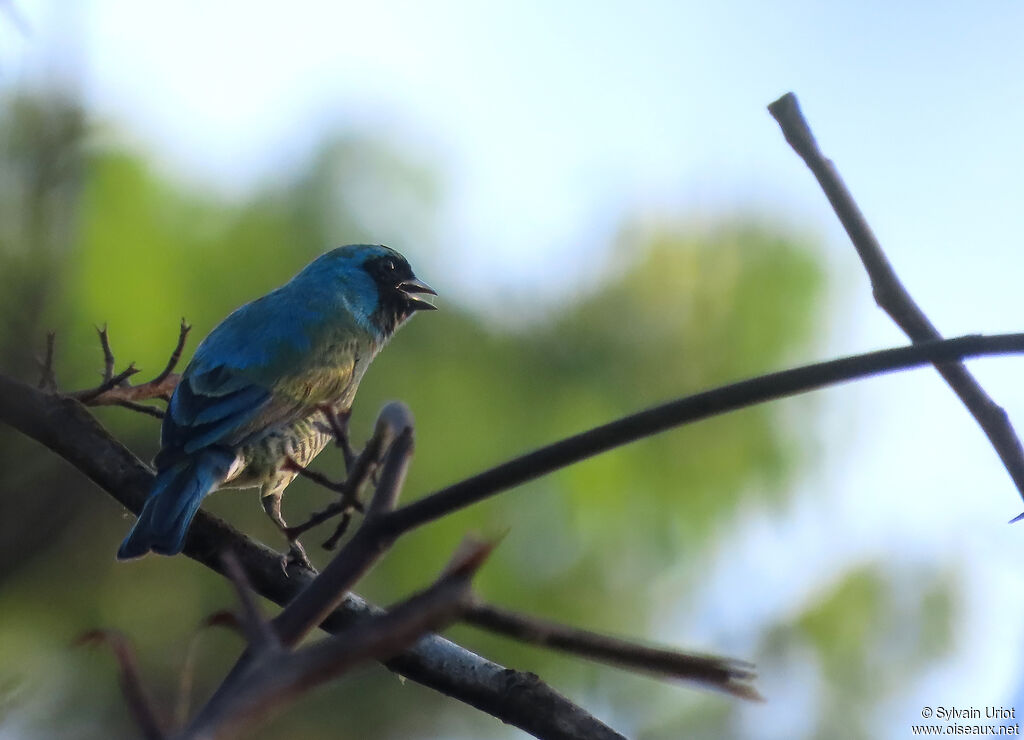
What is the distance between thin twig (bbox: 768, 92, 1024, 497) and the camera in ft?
4.82

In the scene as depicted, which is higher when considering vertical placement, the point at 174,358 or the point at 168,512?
the point at 174,358

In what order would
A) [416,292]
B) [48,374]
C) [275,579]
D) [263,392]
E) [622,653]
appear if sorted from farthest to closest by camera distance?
[416,292]
[263,392]
[48,374]
[275,579]
[622,653]

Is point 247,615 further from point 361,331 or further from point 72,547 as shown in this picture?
point 72,547

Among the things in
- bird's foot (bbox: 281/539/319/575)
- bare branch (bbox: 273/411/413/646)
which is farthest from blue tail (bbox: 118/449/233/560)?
bare branch (bbox: 273/411/413/646)

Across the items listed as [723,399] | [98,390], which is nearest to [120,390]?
[98,390]

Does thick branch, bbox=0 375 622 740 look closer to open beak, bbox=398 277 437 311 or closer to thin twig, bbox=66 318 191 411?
thin twig, bbox=66 318 191 411

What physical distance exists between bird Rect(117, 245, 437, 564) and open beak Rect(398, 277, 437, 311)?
0.13m

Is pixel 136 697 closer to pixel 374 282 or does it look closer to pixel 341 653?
pixel 341 653

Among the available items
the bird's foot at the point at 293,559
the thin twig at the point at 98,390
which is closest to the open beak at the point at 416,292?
the bird's foot at the point at 293,559

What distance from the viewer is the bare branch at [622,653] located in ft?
2.86

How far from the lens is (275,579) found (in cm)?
239

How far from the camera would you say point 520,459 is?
3.85 feet

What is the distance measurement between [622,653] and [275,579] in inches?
63.3

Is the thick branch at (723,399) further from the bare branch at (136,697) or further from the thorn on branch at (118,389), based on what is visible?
the thorn on branch at (118,389)
